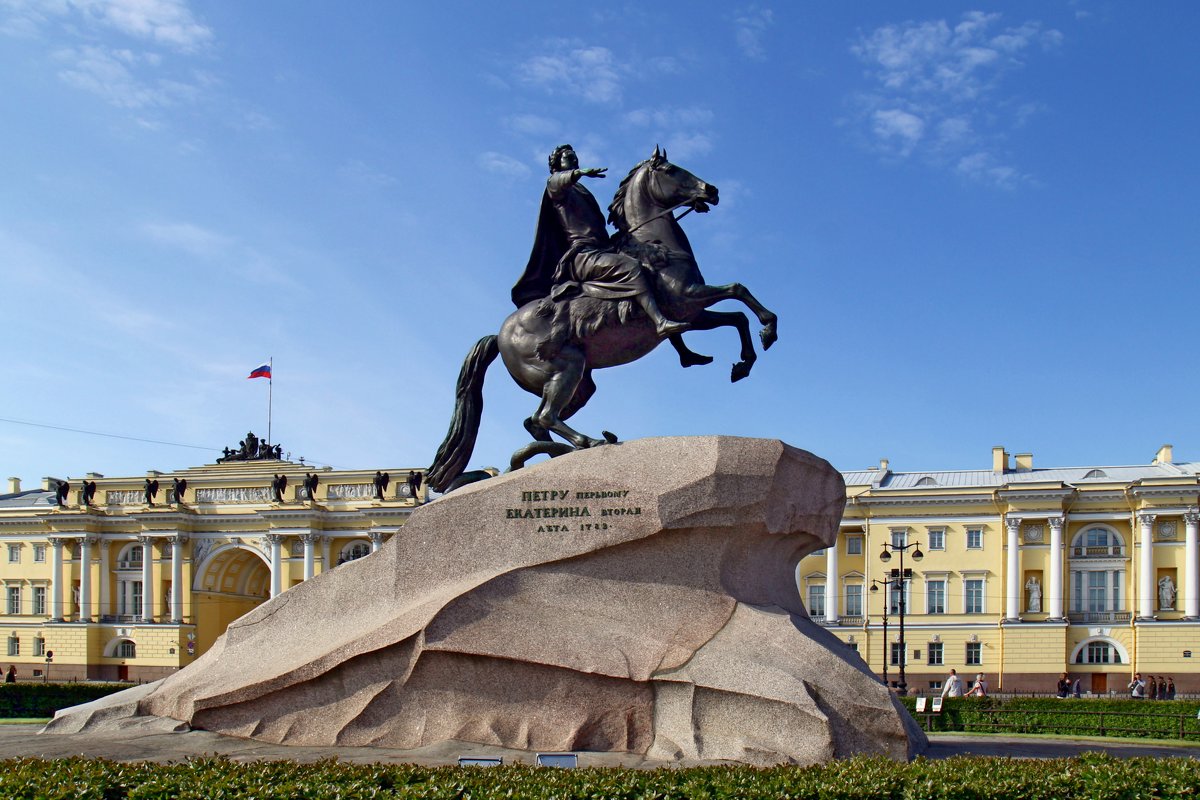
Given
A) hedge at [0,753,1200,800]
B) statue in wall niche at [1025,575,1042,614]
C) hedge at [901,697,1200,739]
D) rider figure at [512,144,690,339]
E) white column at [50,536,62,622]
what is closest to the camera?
hedge at [0,753,1200,800]

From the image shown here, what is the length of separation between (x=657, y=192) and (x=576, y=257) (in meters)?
0.99

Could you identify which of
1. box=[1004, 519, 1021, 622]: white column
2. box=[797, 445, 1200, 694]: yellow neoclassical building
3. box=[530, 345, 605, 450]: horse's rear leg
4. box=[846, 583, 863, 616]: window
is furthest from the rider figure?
box=[846, 583, 863, 616]: window

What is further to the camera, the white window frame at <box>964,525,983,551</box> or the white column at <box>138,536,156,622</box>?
the white column at <box>138,536,156,622</box>

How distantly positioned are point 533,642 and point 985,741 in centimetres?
618

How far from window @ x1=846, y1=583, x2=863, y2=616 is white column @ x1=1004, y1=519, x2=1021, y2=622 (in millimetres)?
6940

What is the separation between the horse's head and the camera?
1173 cm

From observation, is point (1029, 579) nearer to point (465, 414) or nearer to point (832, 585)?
point (832, 585)

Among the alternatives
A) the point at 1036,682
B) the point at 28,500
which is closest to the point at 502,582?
the point at 1036,682

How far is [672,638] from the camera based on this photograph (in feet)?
31.7

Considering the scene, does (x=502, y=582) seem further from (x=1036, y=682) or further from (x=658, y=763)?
(x=1036, y=682)

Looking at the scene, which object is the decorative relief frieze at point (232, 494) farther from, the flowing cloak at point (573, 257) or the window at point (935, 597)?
the flowing cloak at point (573, 257)

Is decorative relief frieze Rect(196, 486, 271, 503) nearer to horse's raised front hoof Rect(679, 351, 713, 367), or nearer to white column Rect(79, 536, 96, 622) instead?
white column Rect(79, 536, 96, 622)

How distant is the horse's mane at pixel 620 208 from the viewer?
39.5ft

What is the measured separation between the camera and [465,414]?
12617 mm
